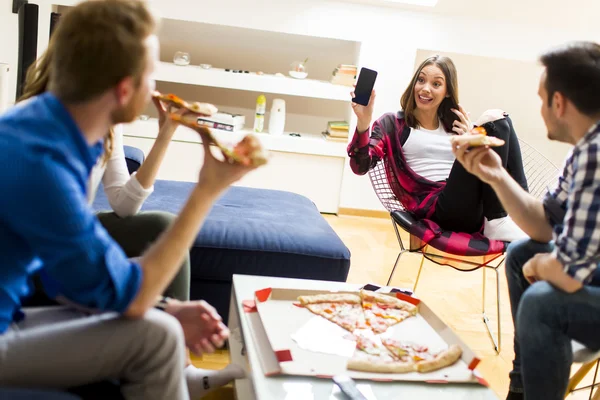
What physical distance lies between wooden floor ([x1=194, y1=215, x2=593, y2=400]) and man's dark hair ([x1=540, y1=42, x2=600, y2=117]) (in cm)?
104

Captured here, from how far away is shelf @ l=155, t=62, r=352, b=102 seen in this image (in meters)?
4.07

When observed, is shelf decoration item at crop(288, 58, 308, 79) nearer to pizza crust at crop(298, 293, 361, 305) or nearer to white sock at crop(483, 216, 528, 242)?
white sock at crop(483, 216, 528, 242)

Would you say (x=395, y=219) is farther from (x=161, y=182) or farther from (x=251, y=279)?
(x=161, y=182)

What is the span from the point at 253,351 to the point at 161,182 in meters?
1.51

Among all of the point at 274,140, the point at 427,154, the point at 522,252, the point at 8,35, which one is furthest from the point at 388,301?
the point at 8,35

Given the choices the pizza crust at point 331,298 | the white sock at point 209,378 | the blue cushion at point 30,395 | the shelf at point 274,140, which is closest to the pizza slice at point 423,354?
the pizza crust at point 331,298

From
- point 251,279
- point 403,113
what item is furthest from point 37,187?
point 403,113

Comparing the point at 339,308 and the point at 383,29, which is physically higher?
the point at 383,29

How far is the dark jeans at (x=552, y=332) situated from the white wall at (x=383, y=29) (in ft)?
9.47

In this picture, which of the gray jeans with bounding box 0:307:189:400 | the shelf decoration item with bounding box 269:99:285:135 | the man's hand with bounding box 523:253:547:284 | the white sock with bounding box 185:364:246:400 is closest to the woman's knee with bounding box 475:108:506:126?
the man's hand with bounding box 523:253:547:284

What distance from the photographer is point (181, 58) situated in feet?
13.6

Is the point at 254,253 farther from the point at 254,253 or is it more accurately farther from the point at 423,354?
the point at 423,354

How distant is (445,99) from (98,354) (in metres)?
2.13

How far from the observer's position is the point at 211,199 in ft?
3.74
